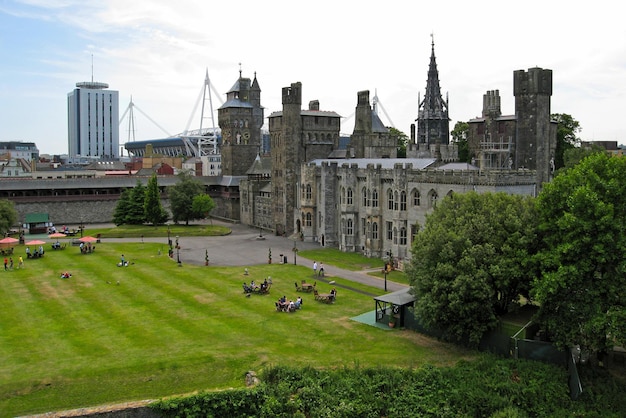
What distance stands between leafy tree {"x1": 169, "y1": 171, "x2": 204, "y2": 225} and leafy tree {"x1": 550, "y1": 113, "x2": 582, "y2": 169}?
51.6 metres

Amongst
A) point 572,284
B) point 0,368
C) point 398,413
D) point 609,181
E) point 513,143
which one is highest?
point 513,143

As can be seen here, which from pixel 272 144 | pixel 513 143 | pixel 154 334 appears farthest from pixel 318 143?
pixel 154 334

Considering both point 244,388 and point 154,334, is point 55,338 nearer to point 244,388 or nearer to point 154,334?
point 154,334

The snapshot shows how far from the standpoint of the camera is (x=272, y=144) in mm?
84688

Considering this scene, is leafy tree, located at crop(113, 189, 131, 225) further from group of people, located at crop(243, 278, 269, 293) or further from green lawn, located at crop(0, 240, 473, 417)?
group of people, located at crop(243, 278, 269, 293)

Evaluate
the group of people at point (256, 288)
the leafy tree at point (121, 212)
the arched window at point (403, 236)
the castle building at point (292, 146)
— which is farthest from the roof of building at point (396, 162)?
the leafy tree at point (121, 212)

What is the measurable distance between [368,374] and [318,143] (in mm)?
55163

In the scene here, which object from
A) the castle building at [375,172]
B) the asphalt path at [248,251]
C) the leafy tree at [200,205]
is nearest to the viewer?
the asphalt path at [248,251]

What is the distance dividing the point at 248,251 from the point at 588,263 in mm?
43001

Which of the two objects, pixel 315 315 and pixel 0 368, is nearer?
pixel 0 368

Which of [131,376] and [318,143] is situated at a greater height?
[318,143]

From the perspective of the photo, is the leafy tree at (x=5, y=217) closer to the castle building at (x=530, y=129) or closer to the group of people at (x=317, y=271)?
the group of people at (x=317, y=271)

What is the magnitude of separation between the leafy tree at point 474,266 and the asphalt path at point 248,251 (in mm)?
13191

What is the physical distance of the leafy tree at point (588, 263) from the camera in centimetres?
2989
